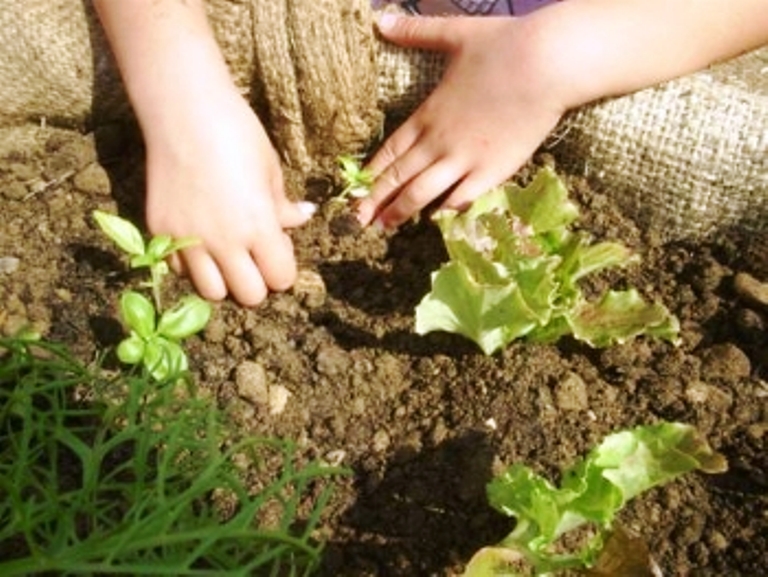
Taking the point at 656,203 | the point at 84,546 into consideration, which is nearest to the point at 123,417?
the point at 84,546

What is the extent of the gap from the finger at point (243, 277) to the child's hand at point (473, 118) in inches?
7.4

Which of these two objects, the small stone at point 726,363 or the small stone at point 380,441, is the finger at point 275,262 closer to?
the small stone at point 380,441

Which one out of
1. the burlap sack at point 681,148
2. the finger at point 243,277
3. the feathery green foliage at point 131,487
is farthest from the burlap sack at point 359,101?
the feathery green foliage at point 131,487

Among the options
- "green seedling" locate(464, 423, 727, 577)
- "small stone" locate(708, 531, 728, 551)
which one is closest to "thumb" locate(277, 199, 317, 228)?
"green seedling" locate(464, 423, 727, 577)

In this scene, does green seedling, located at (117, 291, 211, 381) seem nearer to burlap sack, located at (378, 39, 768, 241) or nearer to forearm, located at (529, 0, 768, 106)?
burlap sack, located at (378, 39, 768, 241)

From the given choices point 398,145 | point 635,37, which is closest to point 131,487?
point 398,145

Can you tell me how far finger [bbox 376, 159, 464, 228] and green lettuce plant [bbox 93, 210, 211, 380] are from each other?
0.96ft

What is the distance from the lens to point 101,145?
159 centimetres

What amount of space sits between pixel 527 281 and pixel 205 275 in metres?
0.42

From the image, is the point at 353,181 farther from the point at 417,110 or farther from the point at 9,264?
the point at 9,264

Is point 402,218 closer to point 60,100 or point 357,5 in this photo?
point 357,5

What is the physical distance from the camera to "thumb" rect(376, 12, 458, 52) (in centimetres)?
154

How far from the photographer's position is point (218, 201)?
142cm

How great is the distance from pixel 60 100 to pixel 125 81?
0.45 ft
